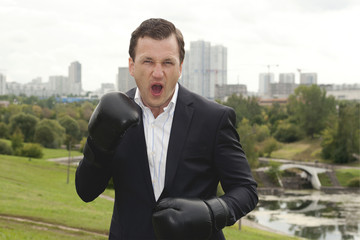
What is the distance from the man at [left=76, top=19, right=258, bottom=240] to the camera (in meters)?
2.76

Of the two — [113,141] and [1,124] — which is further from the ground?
[113,141]

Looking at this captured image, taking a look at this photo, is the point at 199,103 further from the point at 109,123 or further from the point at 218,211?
the point at 218,211

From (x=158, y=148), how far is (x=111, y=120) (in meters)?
0.41

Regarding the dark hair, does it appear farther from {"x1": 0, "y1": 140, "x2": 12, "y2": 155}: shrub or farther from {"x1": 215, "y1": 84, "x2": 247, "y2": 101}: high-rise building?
{"x1": 215, "y1": 84, "x2": 247, "y2": 101}: high-rise building

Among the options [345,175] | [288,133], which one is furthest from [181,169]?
[288,133]

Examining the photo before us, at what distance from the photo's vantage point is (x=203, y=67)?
17575 cm

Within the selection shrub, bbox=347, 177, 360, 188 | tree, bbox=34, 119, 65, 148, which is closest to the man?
shrub, bbox=347, 177, 360, 188

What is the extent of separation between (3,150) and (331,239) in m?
43.5

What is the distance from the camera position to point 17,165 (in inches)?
1783

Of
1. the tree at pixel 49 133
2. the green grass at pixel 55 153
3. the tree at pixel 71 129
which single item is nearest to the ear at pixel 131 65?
the green grass at pixel 55 153

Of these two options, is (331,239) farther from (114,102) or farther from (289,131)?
(289,131)

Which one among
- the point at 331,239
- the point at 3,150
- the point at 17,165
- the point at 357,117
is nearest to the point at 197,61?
the point at 357,117

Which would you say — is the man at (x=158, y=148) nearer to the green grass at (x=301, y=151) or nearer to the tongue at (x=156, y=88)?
the tongue at (x=156, y=88)

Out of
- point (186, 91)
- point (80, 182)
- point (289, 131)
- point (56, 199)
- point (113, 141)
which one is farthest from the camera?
point (289, 131)
